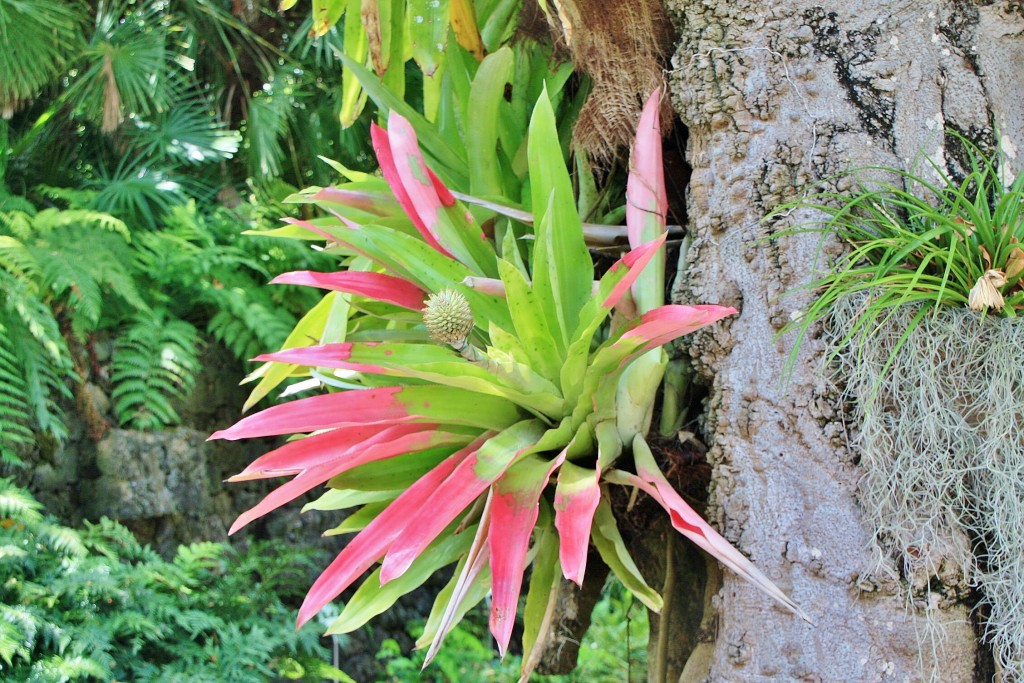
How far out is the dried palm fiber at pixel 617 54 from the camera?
Result: 1.16 metres

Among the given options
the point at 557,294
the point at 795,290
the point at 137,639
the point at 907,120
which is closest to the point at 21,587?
the point at 137,639

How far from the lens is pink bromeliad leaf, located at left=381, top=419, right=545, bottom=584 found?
2.80 feet

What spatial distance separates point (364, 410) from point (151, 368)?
7.44 feet

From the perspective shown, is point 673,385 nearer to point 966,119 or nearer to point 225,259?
point 966,119

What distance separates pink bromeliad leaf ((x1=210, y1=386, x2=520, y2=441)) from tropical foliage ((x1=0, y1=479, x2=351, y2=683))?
1279 millimetres

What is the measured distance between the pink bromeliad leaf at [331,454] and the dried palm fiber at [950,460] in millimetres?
488

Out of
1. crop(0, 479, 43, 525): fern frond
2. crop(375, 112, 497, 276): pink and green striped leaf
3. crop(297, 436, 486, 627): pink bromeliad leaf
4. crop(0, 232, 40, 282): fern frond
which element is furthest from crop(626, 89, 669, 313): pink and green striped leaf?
crop(0, 232, 40, 282): fern frond

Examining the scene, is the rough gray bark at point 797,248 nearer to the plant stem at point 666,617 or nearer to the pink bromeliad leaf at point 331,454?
the plant stem at point 666,617

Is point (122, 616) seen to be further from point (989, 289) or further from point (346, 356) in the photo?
point (989, 289)

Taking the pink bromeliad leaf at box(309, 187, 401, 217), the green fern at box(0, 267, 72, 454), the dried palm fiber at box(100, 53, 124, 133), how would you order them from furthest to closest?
the dried palm fiber at box(100, 53, 124, 133), the green fern at box(0, 267, 72, 454), the pink bromeliad leaf at box(309, 187, 401, 217)

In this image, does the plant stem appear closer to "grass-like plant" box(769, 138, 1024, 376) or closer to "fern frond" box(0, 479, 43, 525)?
"grass-like plant" box(769, 138, 1024, 376)

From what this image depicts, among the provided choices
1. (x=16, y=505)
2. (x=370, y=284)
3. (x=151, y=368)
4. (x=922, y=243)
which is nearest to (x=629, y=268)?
(x=922, y=243)

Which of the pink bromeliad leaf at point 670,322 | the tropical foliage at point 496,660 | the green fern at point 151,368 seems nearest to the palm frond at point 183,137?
the green fern at point 151,368

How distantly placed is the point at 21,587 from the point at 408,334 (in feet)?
4.87
